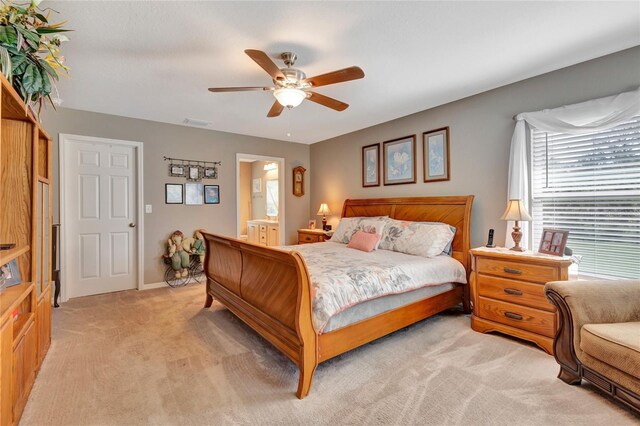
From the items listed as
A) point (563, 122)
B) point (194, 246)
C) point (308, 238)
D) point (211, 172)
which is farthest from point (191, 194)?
point (563, 122)

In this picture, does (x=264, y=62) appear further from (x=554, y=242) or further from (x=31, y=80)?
(x=554, y=242)

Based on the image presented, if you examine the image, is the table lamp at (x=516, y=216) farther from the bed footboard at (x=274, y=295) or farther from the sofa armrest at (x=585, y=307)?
the bed footboard at (x=274, y=295)

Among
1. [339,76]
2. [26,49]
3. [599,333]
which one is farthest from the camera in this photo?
[339,76]

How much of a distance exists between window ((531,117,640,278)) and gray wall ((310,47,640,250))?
0.30 m

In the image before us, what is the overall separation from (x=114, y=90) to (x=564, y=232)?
4.46 meters

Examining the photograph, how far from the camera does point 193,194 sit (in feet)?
15.1

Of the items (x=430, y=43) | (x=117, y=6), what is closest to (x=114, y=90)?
(x=117, y=6)

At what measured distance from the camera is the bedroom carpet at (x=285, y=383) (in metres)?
1.67

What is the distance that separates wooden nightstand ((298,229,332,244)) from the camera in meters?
4.87

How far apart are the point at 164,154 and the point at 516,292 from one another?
181 inches

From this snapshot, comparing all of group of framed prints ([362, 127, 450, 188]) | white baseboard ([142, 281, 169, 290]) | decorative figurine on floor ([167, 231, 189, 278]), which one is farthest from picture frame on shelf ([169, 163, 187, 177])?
group of framed prints ([362, 127, 450, 188])

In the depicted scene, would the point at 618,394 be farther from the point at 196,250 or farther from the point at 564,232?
the point at 196,250

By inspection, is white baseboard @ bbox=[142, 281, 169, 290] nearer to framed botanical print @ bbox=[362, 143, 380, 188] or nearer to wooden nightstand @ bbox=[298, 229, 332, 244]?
wooden nightstand @ bbox=[298, 229, 332, 244]

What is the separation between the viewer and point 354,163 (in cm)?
493
